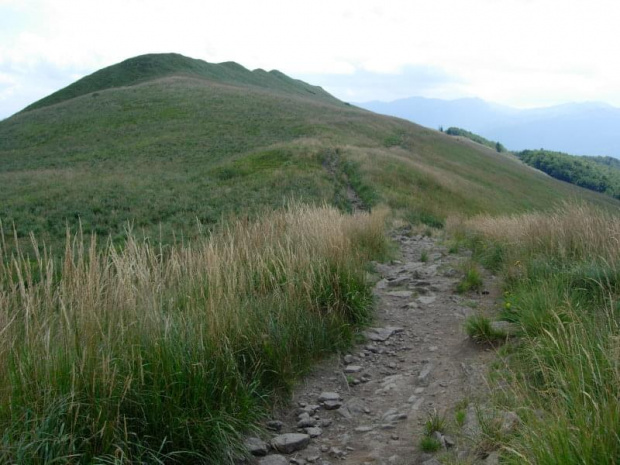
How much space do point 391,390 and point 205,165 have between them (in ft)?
90.2

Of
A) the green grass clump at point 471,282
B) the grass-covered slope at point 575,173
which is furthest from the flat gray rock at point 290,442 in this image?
the grass-covered slope at point 575,173

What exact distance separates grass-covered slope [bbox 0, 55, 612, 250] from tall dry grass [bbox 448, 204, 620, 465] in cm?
514

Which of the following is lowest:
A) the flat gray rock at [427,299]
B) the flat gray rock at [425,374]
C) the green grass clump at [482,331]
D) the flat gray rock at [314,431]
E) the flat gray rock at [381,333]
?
the flat gray rock at [314,431]

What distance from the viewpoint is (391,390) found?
4.42 m

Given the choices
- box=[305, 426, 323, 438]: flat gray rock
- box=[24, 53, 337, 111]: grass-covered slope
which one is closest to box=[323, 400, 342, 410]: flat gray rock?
box=[305, 426, 323, 438]: flat gray rock

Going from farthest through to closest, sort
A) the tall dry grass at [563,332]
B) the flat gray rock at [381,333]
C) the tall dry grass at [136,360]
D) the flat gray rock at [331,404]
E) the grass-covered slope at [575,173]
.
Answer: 1. the grass-covered slope at [575,173]
2. the flat gray rock at [381,333]
3. the flat gray rock at [331,404]
4. the tall dry grass at [136,360]
5. the tall dry grass at [563,332]

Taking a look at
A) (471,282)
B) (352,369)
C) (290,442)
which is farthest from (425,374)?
(471,282)

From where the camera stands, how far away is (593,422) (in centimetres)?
234

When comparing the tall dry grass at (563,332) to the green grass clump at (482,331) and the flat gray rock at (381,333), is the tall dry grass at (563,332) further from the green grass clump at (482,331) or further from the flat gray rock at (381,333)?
the flat gray rock at (381,333)

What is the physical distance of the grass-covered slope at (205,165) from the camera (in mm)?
18531

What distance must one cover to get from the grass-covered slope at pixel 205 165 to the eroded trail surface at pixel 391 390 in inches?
146

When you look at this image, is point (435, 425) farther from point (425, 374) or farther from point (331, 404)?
point (425, 374)

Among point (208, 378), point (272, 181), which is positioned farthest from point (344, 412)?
point (272, 181)

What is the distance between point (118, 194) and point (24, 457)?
2036 cm
